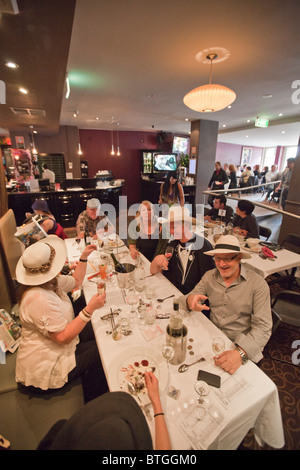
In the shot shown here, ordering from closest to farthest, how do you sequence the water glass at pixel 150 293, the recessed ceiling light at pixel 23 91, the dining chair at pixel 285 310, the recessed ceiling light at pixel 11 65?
the water glass at pixel 150 293 < the dining chair at pixel 285 310 < the recessed ceiling light at pixel 11 65 < the recessed ceiling light at pixel 23 91

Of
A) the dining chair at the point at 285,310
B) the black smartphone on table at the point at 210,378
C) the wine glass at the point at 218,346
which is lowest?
the dining chair at the point at 285,310

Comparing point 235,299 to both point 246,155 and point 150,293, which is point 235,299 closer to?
point 150,293

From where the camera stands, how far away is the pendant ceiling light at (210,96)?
2.93m

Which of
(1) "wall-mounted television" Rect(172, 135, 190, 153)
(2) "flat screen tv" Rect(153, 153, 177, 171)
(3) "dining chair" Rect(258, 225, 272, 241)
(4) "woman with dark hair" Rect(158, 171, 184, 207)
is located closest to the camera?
(3) "dining chair" Rect(258, 225, 272, 241)

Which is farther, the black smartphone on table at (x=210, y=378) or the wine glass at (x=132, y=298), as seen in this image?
the wine glass at (x=132, y=298)

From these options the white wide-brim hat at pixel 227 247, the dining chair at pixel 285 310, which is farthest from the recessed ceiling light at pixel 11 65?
the dining chair at pixel 285 310

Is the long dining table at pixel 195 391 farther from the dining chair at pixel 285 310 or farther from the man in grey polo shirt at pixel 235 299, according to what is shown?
the dining chair at pixel 285 310

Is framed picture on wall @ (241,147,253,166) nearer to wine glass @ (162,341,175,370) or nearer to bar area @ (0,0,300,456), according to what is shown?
bar area @ (0,0,300,456)

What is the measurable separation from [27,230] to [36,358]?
1.72 m

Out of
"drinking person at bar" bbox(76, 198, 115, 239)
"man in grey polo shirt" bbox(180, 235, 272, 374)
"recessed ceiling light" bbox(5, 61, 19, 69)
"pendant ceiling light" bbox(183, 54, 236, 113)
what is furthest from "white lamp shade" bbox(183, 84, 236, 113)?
"man in grey polo shirt" bbox(180, 235, 272, 374)

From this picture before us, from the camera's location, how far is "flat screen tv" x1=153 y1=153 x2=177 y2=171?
10.6 metres

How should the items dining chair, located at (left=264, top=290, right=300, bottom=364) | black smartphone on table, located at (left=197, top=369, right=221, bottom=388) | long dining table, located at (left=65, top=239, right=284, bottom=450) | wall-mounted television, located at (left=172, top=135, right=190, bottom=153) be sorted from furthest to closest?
wall-mounted television, located at (left=172, top=135, right=190, bottom=153)
dining chair, located at (left=264, top=290, right=300, bottom=364)
black smartphone on table, located at (left=197, top=369, right=221, bottom=388)
long dining table, located at (left=65, top=239, right=284, bottom=450)

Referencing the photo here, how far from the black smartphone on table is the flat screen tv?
34.2 ft
